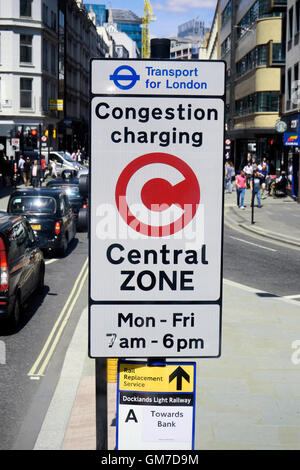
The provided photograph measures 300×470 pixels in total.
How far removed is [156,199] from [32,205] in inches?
Answer: 638

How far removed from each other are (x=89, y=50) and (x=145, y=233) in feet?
332

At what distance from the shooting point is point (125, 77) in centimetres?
314

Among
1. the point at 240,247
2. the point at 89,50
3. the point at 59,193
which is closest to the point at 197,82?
the point at 59,193

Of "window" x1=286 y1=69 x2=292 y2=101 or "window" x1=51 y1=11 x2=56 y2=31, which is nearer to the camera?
"window" x1=286 y1=69 x2=292 y2=101

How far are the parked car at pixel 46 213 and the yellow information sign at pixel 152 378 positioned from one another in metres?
14.9

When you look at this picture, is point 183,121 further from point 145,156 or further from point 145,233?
point 145,233

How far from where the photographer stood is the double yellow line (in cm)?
924

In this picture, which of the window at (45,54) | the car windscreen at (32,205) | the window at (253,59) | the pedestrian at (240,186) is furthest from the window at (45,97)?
the car windscreen at (32,205)

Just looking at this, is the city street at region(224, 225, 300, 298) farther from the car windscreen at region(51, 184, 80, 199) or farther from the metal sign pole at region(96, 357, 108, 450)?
the metal sign pole at region(96, 357, 108, 450)

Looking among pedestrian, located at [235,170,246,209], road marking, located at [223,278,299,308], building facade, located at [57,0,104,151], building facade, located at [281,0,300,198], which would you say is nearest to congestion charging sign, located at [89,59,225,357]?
road marking, located at [223,278,299,308]

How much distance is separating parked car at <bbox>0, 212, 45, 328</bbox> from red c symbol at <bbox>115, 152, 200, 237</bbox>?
7917 mm

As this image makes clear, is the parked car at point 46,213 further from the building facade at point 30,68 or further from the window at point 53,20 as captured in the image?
the window at point 53,20

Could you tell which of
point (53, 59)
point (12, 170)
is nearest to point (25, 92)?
point (53, 59)

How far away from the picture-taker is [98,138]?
3.19 m
